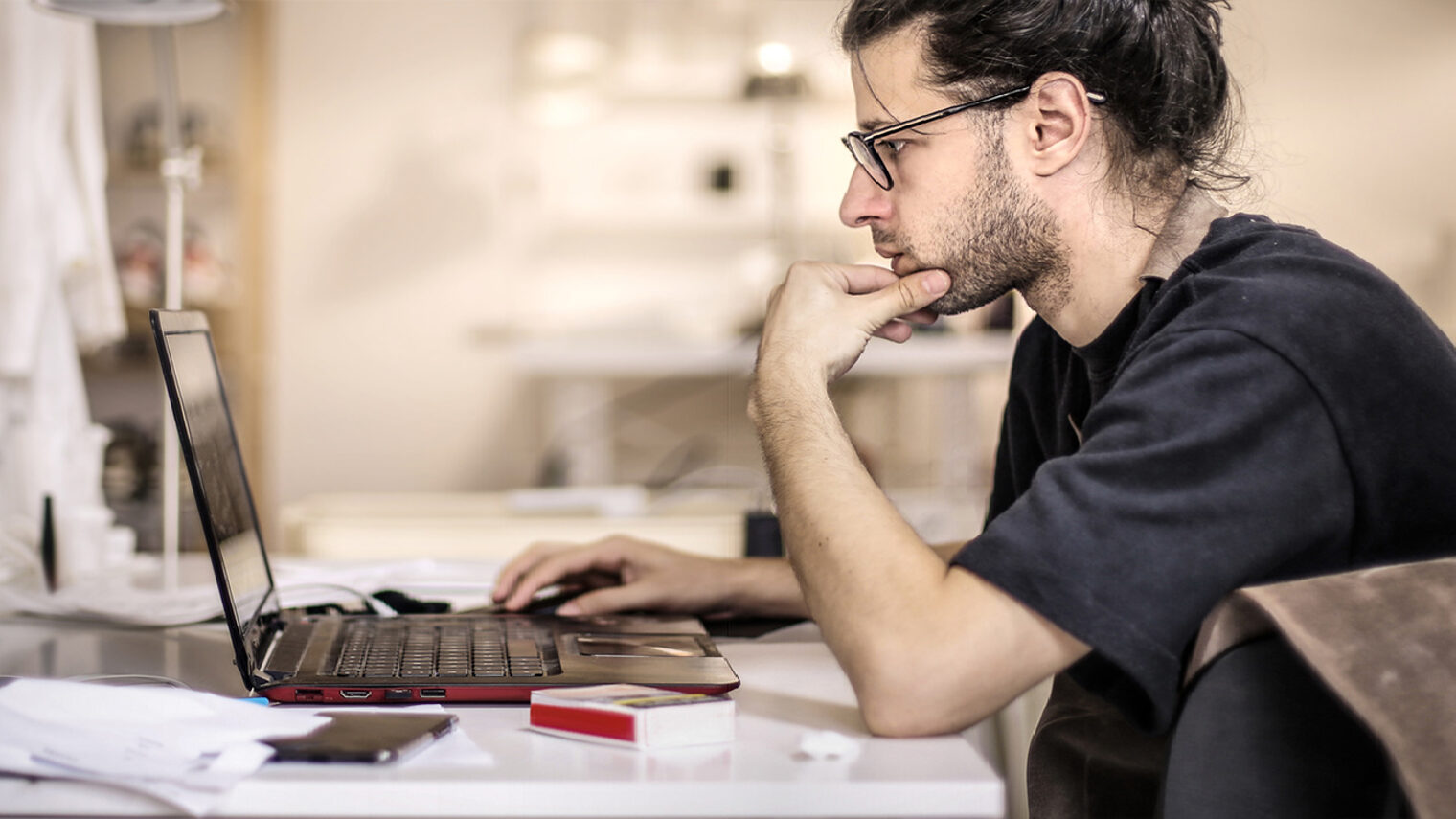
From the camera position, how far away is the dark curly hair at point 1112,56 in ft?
3.32

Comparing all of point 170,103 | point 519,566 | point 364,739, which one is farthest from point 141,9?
point 364,739

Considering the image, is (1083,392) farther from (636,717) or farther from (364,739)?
(364,739)

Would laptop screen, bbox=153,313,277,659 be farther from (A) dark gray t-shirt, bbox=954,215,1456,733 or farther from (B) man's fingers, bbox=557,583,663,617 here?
(A) dark gray t-shirt, bbox=954,215,1456,733

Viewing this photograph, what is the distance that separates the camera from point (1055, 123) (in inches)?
39.9

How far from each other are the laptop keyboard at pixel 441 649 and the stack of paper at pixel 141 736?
0.44 ft

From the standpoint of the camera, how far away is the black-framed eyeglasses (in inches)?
39.9

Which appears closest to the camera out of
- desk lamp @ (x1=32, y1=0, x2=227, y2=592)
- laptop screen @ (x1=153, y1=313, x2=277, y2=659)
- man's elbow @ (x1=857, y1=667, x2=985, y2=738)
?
man's elbow @ (x1=857, y1=667, x2=985, y2=738)

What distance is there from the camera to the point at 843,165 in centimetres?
477

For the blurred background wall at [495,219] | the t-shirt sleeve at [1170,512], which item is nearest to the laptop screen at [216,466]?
the t-shirt sleeve at [1170,512]

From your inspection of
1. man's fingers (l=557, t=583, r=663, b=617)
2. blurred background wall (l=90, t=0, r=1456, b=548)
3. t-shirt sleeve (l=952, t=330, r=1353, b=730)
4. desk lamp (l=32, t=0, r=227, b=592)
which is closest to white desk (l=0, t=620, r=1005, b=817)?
t-shirt sleeve (l=952, t=330, r=1353, b=730)

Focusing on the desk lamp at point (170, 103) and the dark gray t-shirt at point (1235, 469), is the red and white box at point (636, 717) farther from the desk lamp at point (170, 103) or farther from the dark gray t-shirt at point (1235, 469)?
the desk lamp at point (170, 103)

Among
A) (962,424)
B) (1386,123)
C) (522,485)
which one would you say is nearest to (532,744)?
(1386,123)

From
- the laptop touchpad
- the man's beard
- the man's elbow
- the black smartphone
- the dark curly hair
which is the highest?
the dark curly hair

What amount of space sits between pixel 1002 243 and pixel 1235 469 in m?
0.33
